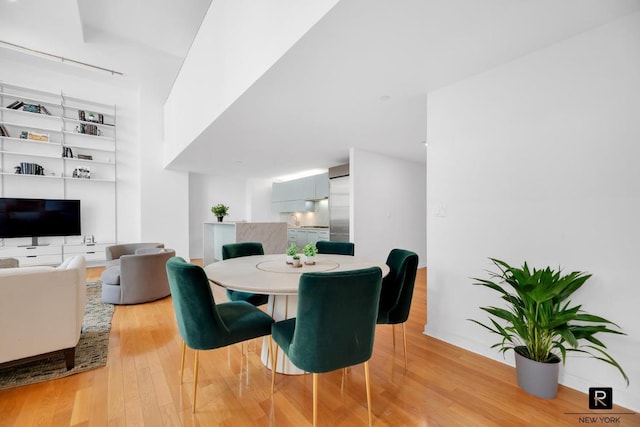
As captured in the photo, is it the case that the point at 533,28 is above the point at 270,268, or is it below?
above

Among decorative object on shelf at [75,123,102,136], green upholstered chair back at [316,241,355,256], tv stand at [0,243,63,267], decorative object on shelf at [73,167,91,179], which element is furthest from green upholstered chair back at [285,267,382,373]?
decorative object on shelf at [75,123,102,136]

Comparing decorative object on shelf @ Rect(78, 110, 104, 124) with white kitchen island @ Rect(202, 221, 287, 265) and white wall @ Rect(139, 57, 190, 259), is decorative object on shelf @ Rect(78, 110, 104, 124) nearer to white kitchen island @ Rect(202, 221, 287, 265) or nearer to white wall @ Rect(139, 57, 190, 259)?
Answer: white wall @ Rect(139, 57, 190, 259)

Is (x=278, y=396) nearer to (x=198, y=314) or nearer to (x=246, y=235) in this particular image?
(x=198, y=314)

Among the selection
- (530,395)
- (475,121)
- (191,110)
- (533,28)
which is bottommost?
(530,395)

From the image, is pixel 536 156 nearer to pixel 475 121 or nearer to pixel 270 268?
pixel 475 121

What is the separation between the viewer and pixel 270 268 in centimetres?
207

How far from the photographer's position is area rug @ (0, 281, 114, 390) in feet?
6.19

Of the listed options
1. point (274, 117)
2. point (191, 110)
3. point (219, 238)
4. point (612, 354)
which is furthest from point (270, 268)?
point (219, 238)

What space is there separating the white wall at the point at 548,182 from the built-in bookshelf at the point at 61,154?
6.45 meters

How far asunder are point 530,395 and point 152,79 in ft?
24.8

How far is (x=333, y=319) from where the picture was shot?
129 centimetres

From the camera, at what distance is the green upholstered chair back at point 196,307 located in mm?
1461

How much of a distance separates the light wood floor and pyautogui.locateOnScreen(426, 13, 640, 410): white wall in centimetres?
40

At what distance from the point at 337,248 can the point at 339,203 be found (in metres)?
2.11
